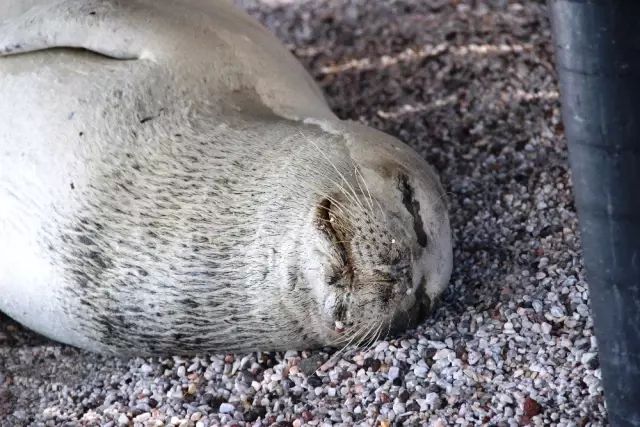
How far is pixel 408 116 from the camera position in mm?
3871

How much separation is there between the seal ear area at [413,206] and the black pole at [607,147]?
0.60 meters

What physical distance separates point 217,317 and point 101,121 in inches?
25.2

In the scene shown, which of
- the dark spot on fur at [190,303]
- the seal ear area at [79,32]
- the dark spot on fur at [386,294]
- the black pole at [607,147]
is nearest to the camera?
the black pole at [607,147]

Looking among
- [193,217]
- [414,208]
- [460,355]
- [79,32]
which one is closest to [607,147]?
[414,208]

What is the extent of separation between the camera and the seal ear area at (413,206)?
2514mm

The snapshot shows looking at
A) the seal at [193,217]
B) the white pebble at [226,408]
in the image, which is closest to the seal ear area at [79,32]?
the seal at [193,217]

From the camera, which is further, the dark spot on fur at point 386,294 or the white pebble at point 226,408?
the white pebble at point 226,408

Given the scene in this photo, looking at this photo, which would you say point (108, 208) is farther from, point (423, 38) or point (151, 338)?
point (423, 38)

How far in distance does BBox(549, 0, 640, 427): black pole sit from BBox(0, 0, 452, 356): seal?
0.62 metres

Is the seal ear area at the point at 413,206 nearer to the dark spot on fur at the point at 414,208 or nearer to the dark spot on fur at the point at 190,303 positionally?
the dark spot on fur at the point at 414,208

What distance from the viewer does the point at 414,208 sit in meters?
2.54

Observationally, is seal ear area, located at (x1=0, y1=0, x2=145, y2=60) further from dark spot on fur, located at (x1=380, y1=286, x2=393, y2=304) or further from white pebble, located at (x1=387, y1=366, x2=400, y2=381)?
white pebble, located at (x1=387, y1=366, x2=400, y2=381)

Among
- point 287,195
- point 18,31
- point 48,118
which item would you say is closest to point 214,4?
point 18,31

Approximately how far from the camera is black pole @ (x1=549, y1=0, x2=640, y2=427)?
1.66m
